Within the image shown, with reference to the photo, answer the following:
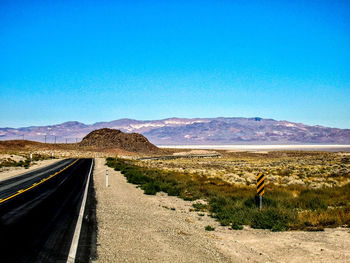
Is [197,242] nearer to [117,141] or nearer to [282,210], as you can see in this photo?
[282,210]

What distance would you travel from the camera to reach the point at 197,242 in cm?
836

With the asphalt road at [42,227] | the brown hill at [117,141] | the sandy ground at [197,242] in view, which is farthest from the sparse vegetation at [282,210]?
the brown hill at [117,141]

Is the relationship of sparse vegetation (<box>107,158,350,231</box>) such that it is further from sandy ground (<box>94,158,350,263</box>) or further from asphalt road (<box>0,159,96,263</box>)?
asphalt road (<box>0,159,96,263</box>)

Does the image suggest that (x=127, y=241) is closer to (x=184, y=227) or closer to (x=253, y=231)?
(x=184, y=227)

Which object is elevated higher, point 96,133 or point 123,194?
point 96,133

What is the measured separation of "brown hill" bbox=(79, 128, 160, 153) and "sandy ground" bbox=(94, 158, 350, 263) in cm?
10674

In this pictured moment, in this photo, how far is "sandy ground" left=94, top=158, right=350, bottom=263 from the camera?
7.17 metres

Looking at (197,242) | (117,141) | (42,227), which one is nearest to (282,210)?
(197,242)

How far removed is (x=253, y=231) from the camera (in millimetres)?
9844

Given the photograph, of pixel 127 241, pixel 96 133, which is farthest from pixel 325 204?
pixel 96 133

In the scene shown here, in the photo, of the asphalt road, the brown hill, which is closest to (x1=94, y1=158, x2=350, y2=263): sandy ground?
the asphalt road

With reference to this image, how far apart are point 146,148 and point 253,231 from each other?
11379 cm

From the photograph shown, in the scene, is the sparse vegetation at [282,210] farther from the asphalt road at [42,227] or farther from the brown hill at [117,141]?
the brown hill at [117,141]

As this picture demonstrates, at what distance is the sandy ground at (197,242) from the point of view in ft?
23.5
